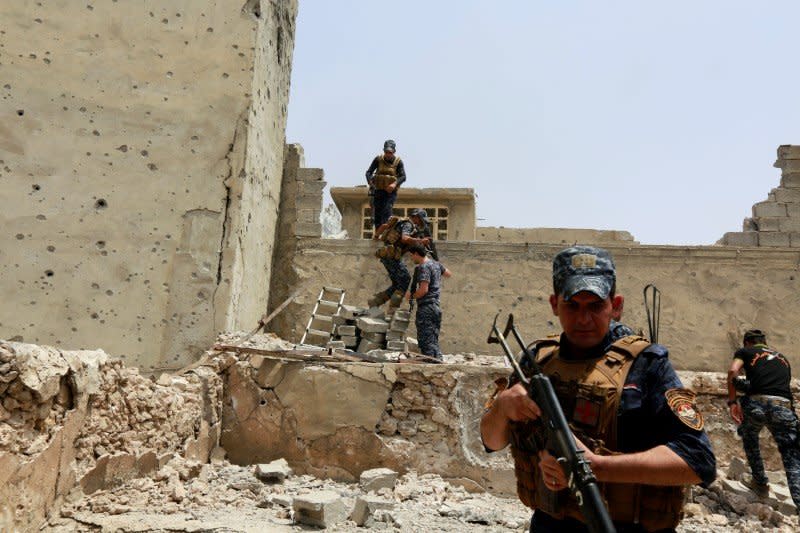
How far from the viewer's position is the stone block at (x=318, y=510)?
3.57 metres

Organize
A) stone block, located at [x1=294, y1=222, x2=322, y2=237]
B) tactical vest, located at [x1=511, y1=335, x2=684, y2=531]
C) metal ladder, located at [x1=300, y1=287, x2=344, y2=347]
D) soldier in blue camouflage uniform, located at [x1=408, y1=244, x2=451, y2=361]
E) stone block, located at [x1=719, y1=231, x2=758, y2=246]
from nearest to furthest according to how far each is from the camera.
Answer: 1. tactical vest, located at [x1=511, y1=335, x2=684, y2=531]
2. soldier in blue camouflage uniform, located at [x1=408, y1=244, x2=451, y2=361]
3. metal ladder, located at [x1=300, y1=287, x2=344, y2=347]
4. stone block, located at [x1=294, y1=222, x2=322, y2=237]
5. stone block, located at [x1=719, y1=231, x2=758, y2=246]

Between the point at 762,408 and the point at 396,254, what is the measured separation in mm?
3987

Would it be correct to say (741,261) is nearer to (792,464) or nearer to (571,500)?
(792,464)

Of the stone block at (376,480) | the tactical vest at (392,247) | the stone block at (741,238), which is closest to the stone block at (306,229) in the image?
the tactical vest at (392,247)

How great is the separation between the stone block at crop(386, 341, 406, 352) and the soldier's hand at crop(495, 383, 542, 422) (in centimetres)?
A: 437

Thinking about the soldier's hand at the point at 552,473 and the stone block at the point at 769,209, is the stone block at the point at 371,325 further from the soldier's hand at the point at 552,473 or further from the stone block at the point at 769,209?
the stone block at the point at 769,209

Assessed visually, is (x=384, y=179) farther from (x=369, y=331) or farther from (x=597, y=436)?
(x=597, y=436)

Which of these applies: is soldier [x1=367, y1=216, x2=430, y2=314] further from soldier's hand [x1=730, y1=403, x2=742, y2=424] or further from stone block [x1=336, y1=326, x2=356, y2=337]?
soldier's hand [x1=730, y1=403, x2=742, y2=424]

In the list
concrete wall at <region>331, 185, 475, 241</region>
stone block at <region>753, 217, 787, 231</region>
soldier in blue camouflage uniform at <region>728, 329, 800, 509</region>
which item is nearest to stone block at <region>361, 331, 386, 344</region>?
soldier in blue camouflage uniform at <region>728, 329, 800, 509</region>

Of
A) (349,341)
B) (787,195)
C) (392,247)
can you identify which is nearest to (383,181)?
(392,247)

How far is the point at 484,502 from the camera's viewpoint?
4.86m

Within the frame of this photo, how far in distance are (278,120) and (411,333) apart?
3.46 meters

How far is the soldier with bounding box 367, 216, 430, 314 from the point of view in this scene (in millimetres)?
6848

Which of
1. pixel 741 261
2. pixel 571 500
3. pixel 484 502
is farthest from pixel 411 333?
pixel 571 500
